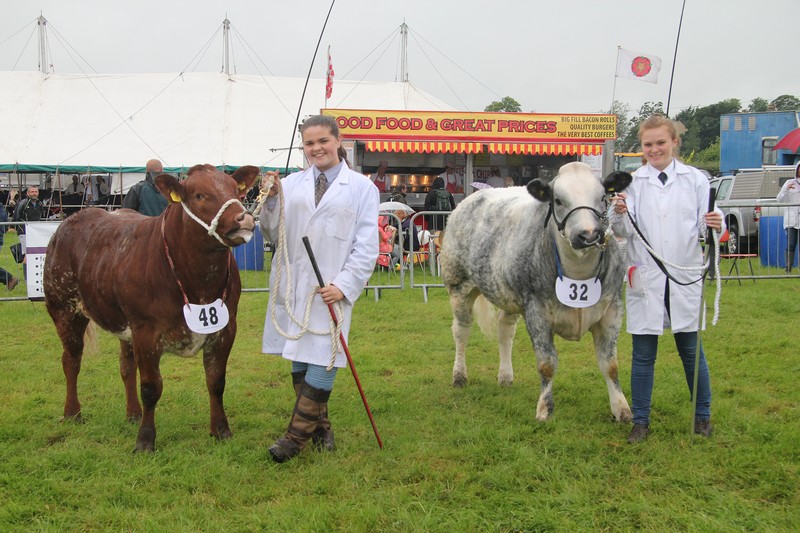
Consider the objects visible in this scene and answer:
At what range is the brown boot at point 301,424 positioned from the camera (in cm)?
404

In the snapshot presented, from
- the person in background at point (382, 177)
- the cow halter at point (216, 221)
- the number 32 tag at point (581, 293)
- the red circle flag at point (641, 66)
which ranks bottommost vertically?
the number 32 tag at point (581, 293)

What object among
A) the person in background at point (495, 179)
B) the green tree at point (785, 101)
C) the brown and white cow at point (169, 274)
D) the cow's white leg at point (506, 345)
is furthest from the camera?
the green tree at point (785, 101)

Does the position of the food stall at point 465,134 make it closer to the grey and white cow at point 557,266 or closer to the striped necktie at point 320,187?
the grey and white cow at point 557,266

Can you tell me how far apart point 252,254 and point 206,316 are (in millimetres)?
7911

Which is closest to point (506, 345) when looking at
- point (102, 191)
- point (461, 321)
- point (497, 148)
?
point (461, 321)

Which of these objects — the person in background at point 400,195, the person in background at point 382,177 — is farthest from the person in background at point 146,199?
the person in background at point 382,177

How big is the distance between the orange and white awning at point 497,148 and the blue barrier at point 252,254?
4.57 metres

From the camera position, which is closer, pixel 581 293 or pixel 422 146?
pixel 581 293

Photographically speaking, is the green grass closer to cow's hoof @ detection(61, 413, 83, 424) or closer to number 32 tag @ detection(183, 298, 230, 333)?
cow's hoof @ detection(61, 413, 83, 424)

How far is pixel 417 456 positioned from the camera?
4168mm

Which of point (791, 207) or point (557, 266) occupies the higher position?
point (791, 207)

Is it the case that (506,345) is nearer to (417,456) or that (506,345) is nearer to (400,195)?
(417,456)

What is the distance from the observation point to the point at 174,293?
Result: 4086mm

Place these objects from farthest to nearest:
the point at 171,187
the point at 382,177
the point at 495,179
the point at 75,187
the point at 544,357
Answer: the point at 75,187
the point at 495,179
the point at 382,177
the point at 544,357
the point at 171,187
